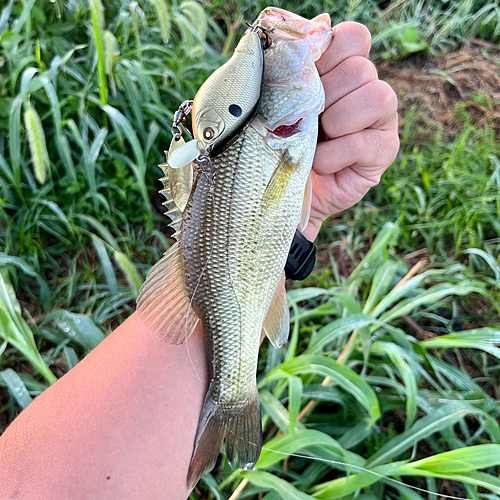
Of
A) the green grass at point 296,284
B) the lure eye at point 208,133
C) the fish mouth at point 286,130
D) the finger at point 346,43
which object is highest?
the finger at point 346,43

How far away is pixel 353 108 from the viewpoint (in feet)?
3.99

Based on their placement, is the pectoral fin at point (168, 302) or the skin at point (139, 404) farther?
the pectoral fin at point (168, 302)

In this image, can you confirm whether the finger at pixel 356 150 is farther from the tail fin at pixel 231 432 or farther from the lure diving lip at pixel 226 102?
the tail fin at pixel 231 432

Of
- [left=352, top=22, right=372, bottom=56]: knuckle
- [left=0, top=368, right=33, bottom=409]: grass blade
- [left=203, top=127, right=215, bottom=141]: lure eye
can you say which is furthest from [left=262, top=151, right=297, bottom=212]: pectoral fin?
[left=0, top=368, right=33, bottom=409]: grass blade

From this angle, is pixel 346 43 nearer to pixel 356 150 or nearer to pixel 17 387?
pixel 356 150

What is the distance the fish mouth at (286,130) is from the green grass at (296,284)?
0.72m

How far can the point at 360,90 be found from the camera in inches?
48.0

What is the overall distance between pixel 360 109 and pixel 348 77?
12 centimetres

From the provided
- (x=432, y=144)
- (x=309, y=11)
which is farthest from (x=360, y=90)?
(x=309, y=11)

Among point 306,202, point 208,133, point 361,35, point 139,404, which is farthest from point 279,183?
point 139,404

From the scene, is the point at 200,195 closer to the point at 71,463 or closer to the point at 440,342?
the point at 71,463

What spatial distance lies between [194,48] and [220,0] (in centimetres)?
144

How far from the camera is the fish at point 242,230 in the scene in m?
1.09

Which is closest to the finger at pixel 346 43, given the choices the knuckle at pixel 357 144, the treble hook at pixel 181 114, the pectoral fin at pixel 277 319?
the knuckle at pixel 357 144
